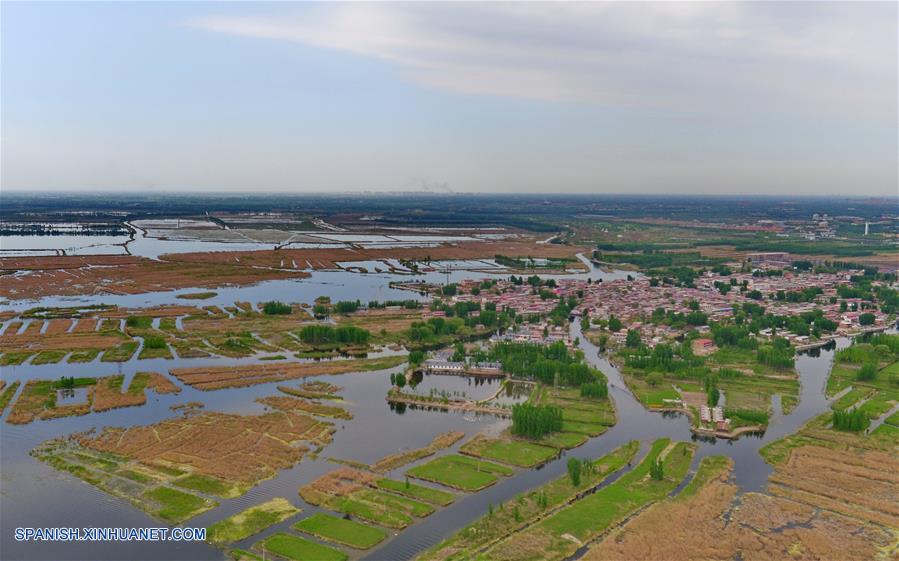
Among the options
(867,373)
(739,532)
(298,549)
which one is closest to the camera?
(298,549)

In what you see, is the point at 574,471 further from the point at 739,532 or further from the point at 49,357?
the point at 49,357

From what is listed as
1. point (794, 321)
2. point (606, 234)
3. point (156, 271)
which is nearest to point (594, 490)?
point (794, 321)

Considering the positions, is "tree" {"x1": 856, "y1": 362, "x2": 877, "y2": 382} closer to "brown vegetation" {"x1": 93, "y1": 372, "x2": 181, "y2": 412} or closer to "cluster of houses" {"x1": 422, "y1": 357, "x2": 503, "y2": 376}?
"cluster of houses" {"x1": 422, "y1": 357, "x2": 503, "y2": 376}

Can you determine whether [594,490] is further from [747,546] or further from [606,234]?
[606,234]

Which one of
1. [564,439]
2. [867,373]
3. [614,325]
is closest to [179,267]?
[614,325]

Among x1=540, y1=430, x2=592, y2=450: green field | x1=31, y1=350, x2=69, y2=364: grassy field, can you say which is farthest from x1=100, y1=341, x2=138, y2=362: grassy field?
x1=540, y1=430, x2=592, y2=450: green field

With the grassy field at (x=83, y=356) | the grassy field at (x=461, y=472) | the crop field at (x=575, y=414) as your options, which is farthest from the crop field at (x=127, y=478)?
the crop field at (x=575, y=414)
